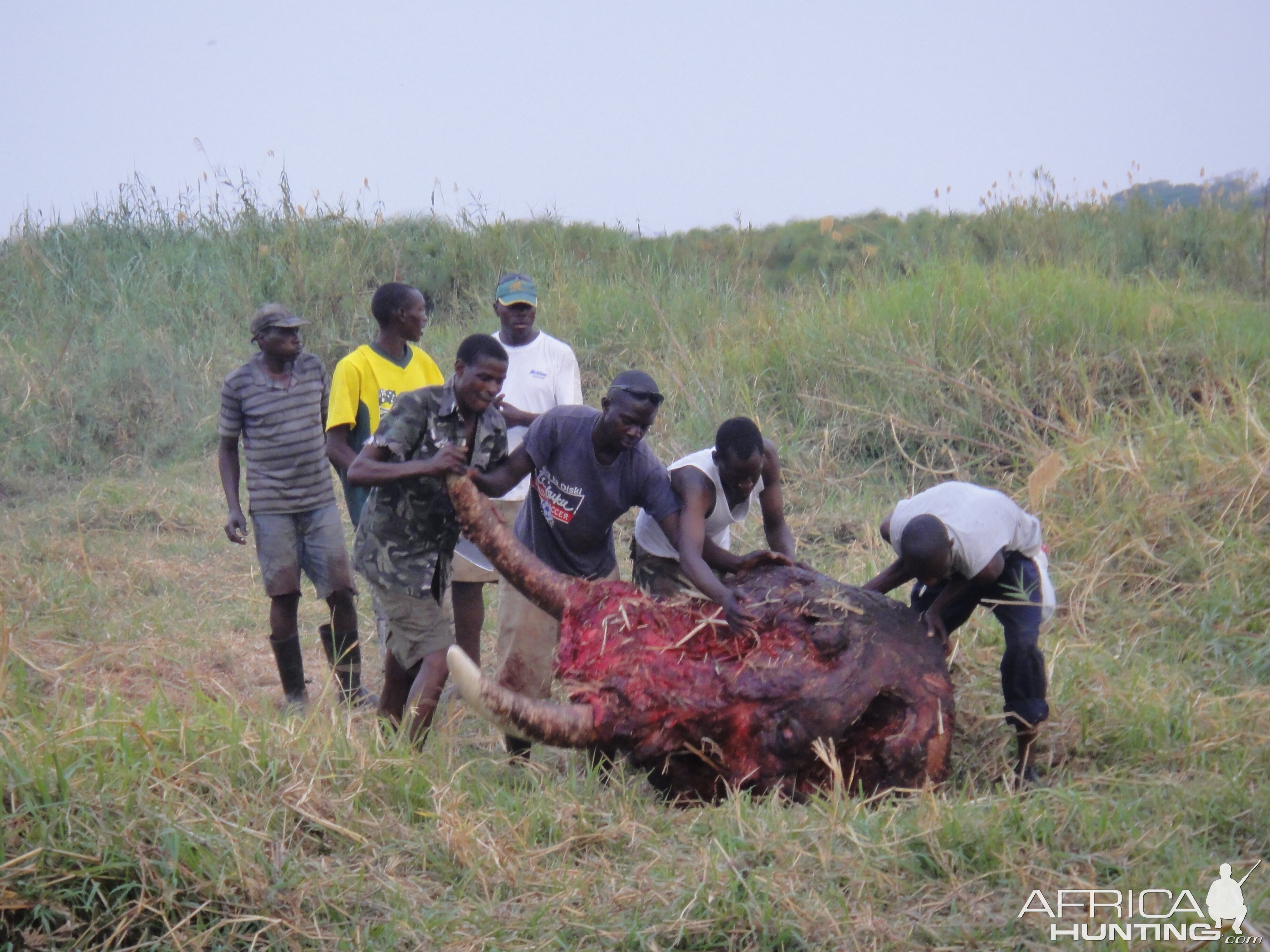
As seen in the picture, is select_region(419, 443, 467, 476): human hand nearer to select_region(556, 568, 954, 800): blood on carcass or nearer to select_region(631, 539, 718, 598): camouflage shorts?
select_region(556, 568, 954, 800): blood on carcass

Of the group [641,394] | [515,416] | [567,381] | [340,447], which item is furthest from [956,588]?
[340,447]

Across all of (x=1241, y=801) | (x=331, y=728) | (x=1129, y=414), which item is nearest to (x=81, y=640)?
(x=331, y=728)

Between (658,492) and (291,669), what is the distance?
184cm

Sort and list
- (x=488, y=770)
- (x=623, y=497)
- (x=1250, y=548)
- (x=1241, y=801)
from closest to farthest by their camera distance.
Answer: (x=1241, y=801) < (x=488, y=770) < (x=623, y=497) < (x=1250, y=548)

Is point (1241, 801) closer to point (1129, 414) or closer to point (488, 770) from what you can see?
point (488, 770)

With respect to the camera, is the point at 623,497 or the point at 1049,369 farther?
the point at 1049,369

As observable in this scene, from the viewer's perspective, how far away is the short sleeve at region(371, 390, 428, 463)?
3547 millimetres

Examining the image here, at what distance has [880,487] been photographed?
6320 mm

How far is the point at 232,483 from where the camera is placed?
172 inches

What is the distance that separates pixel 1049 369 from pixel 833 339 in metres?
1.38

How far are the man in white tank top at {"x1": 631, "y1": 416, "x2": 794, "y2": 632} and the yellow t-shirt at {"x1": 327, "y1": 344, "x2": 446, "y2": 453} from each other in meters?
1.14

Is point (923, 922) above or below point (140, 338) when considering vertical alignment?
below

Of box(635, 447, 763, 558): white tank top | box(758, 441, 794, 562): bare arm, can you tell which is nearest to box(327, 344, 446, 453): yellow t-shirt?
box(635, 447, 763, 558): white tank top

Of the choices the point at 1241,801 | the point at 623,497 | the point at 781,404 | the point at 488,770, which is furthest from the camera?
the point at 781,404
